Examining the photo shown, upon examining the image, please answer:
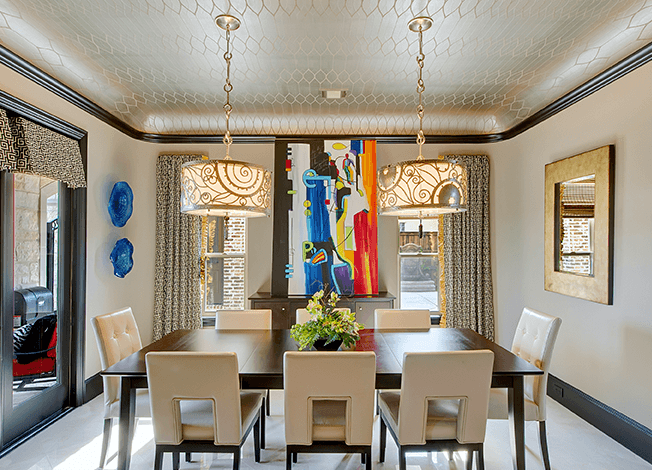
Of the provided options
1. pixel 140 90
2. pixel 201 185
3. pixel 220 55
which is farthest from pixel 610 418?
pixel 140 90

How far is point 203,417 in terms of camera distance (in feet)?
7.09

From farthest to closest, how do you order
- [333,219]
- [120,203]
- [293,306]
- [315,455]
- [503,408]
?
1. [333,219]
2. [293,306]
3. [120,203]
4. [315,455]
5. [503,408]

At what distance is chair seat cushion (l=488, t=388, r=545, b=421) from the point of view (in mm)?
2438

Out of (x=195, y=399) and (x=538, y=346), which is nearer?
(x=195, y=399)

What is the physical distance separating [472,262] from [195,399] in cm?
346

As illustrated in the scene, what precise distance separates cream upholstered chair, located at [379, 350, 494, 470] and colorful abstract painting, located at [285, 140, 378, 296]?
98.4 inches

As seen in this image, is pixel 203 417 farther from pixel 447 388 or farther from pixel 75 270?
pixel 75 270

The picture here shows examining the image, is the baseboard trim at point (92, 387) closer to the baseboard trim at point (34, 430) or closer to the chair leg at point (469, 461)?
the baseboard trim at point (34, 430)

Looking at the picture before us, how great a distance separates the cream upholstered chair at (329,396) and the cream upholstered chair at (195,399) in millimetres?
259

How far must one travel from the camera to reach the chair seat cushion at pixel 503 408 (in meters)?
2.44

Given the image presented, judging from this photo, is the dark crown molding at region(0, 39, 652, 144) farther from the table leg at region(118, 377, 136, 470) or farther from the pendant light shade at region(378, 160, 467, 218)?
the table leg at region(118, 377, 136, 470)

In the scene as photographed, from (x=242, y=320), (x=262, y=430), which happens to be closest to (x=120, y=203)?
(x=242, y=320)

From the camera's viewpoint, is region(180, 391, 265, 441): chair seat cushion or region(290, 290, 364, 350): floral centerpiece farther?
region(290, 290, 364, 350): floral centerpiece

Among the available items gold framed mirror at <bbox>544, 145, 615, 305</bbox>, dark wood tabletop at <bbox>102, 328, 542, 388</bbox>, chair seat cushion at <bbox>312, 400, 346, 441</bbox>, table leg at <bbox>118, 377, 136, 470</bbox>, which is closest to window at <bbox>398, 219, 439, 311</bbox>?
gold framed mirror at <bbox>544, 145, 615, 305</bbox>
